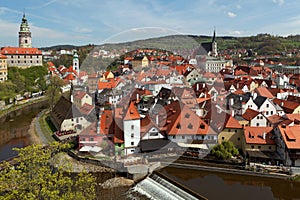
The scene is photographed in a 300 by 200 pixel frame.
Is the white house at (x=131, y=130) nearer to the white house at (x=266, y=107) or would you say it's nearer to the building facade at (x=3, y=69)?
the white house at (x=266, y=107)

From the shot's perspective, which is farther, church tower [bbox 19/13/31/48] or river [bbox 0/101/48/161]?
church tower [bbox 19/13/31/48]

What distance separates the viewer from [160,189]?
13.7m

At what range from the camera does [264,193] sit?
13.7 metres

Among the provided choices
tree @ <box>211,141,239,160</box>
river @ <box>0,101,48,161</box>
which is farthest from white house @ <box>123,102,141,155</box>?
river @ <box>0,101,48,161</box>

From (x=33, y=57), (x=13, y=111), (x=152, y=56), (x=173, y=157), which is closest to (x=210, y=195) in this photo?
(x=173, y=157)

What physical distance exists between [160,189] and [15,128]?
60.7 ft

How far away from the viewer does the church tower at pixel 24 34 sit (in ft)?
174

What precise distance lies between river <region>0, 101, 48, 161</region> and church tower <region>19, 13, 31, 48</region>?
2148 centimetres

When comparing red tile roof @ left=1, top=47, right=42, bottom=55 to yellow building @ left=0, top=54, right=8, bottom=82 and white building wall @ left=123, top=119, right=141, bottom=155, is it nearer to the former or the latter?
yellow building @ left=0, top=54, right=8, bottom=82

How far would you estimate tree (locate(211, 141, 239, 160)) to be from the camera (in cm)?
1638

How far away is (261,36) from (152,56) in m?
82.1

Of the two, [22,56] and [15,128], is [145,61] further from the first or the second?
[15,128]

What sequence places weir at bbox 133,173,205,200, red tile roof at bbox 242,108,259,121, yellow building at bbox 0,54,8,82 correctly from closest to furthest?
weir at bbox 133,173,205,200 → red tile roof at bbox 242,108,259,121 → yellow building at bbox 0,54,8,82

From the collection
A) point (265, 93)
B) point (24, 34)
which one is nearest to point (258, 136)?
point (265, 93)
